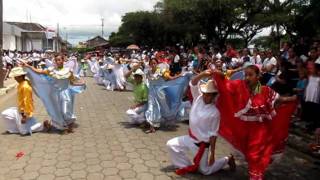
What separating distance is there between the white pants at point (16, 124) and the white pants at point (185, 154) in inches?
147

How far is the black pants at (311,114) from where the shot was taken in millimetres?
8531

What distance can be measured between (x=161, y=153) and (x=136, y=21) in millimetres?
59014

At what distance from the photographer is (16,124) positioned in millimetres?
8773

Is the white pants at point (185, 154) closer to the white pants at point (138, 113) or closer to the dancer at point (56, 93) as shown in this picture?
the white pants at point (138, 113)

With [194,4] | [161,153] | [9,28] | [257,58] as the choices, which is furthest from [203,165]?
[9,28]

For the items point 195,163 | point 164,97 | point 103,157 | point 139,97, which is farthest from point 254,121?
point 139,97

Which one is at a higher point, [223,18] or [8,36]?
[223,18]

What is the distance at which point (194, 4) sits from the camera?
121 feet

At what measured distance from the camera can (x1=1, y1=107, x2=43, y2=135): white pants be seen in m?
8.70

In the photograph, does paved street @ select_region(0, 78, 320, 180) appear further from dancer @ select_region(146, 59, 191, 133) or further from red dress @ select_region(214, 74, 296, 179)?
red dress @ select_region(214, 74, 296, 179)

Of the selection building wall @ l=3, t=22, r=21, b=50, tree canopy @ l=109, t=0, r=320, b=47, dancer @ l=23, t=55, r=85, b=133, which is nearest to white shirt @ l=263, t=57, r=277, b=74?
dancer @ l=23, t=55, r=85, b=133

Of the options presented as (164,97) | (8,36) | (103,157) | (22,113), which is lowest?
(103,157)

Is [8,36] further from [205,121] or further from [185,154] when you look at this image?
[205,121]

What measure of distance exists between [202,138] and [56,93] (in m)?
4.00
